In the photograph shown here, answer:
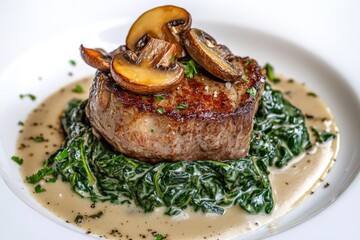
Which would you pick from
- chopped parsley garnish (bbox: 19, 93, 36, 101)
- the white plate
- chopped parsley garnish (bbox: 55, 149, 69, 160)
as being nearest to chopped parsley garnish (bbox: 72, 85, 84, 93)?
the white plate

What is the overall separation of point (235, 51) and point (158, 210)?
3.37 meters

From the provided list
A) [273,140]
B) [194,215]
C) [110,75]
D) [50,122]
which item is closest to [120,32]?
[50,122]

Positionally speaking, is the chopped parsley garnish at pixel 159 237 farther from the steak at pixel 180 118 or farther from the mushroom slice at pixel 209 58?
the mushroom slice at pixel 209 58

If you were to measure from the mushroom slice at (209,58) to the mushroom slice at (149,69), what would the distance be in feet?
0.73

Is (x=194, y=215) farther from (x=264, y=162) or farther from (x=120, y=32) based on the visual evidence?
(x=120, y=32)

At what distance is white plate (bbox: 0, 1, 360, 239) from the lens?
6.28 metres

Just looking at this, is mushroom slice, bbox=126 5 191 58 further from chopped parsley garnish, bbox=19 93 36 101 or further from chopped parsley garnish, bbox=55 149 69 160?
chopped parsley garnish, bbox=19 93 36 101

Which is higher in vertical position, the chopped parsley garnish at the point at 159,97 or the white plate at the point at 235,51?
the chopped parsley garnish at the point at 159,97

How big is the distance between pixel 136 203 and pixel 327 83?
11.0ft

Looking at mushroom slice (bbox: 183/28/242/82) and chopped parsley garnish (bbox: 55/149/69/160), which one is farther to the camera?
chopped parsley garnish (bbox: 55/149/69/160)

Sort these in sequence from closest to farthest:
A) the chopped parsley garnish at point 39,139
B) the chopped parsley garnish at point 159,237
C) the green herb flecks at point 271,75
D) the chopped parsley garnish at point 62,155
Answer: the chopped parsley garnish at point 159,237
the chopped parsley garnish at point 62,155
the chopped parsley garnish at point 39,139
the green herb flecks at point 271,75

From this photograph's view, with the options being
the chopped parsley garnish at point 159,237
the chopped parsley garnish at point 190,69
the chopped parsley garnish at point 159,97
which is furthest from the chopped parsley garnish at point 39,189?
the chopped parsley garnish at point 190,69

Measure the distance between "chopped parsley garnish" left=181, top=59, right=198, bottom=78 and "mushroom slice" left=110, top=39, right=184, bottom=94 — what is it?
0.68 feet

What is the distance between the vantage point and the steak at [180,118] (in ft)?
19.0
